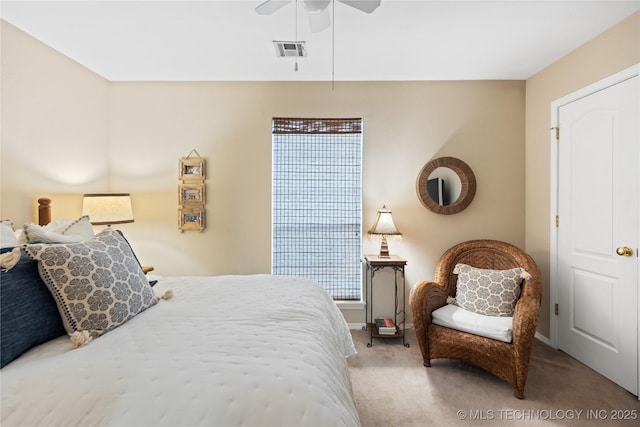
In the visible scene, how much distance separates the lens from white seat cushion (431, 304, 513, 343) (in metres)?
2.19

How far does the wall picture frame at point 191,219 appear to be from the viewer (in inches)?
127

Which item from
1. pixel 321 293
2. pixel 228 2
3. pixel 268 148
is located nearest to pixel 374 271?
pixel 321 293

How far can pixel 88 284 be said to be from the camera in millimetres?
1221

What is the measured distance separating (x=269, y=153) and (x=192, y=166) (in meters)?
0.83

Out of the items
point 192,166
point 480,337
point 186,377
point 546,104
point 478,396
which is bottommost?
point 478,396

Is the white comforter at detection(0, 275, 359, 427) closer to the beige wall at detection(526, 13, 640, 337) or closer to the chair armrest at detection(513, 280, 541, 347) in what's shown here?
the chair armrest at detection(513, 280, 541, 347)

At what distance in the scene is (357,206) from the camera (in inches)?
128

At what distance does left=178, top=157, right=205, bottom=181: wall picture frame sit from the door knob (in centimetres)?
361

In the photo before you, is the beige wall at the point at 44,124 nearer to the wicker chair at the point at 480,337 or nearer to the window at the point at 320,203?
the window at the point at 320,203

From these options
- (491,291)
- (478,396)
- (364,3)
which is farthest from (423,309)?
(364,3)

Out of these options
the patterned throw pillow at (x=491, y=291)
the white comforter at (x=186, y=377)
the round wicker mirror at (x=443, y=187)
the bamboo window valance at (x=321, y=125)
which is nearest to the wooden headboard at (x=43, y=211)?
the white comforter at (x=186, y=377)

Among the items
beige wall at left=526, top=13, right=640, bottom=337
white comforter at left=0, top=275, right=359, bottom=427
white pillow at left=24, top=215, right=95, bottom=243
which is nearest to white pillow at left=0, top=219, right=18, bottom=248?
white pillow at left=24, top=215, right=95, bottom=243

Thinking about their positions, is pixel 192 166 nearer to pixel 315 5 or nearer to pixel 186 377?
pixel 315 5

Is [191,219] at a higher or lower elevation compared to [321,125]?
lower
